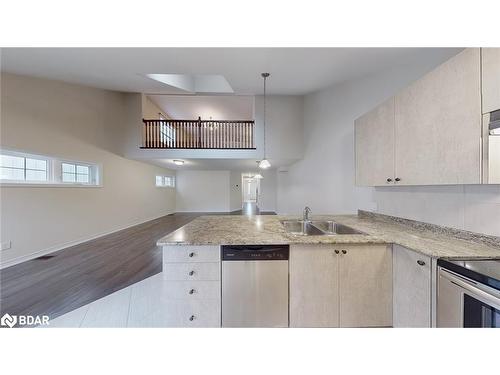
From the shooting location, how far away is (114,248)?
12.7 feet

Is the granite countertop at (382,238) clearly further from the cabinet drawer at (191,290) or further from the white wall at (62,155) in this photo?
the white wall at (62,155)

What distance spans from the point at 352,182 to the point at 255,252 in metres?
2.37

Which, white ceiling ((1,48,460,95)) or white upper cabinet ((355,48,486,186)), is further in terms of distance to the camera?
white ceiling ((1,48,460,95))

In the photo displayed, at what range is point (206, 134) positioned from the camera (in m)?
5.50

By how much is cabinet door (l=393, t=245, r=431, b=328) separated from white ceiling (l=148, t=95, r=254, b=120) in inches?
209

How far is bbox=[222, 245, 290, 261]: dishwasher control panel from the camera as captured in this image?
4.94 ft

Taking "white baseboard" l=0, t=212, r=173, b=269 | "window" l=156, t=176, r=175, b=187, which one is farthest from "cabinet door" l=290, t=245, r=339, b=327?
"window" l=156, t=176, r=175, b=187

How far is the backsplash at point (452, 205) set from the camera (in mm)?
1323

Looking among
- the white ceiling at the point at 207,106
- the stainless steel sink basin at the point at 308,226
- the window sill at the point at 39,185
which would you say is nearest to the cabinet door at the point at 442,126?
the stainless steel sink basin at the point at 308,226

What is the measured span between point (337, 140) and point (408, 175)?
213cm

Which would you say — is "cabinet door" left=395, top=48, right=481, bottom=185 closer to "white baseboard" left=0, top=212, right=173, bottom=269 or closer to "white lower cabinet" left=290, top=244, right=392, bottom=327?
"white lower cabinet" left=290, top=244, right=392, bottom=327

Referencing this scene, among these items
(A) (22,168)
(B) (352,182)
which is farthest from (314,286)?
(A) (22,168)
